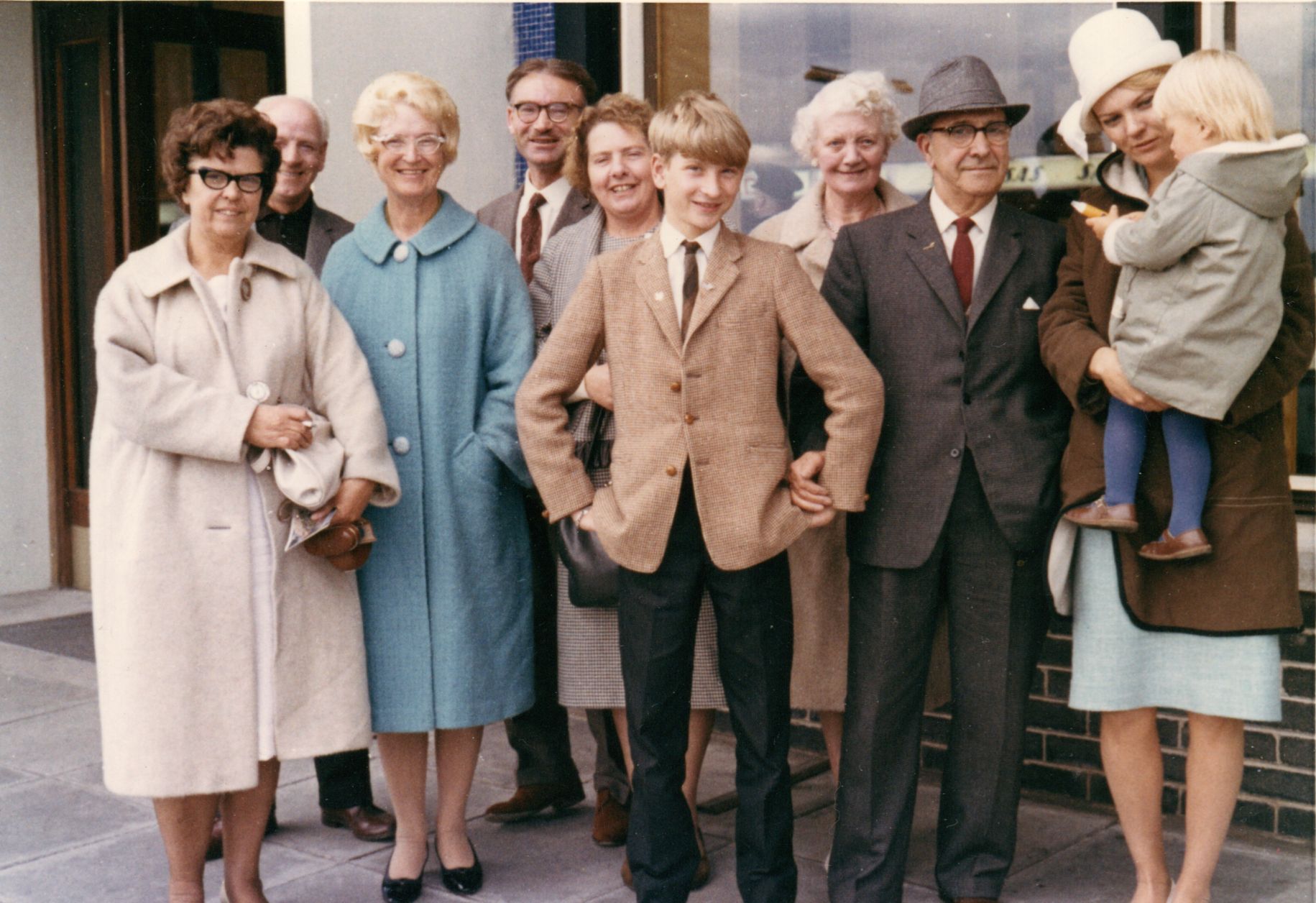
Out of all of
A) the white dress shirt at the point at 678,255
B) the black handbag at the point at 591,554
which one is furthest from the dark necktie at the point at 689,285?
the black handbag at the point at 591,554

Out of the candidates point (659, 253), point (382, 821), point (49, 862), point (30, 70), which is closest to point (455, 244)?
point (659, 253)

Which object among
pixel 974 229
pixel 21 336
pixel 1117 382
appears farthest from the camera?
pixel 21 336

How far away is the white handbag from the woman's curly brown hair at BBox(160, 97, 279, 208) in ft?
2.20

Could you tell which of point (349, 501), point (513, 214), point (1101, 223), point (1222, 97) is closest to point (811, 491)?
point (1101, 223)

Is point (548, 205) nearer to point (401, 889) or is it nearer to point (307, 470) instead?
point (307, 470)

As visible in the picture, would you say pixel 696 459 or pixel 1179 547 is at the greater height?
pixel 696 459

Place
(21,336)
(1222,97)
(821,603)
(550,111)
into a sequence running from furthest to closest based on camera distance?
(21,336) → (550,111) → (821,603) → (1222,97)

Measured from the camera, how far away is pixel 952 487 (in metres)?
3.47

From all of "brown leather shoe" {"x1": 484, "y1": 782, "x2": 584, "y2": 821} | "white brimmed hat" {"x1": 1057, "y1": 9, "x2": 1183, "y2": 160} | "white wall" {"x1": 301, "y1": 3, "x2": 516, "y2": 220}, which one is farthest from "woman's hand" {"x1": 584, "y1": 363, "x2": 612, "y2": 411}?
"white wall" {"x1": 301, "y1": 3, "x2": 516, "y2": 220}

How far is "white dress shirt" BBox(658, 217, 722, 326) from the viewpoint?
3463mm

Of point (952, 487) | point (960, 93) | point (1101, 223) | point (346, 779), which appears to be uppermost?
point (960, 93)

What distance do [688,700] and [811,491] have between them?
0.63 m

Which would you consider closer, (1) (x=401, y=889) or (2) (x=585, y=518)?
(2) (x=585, y=518)

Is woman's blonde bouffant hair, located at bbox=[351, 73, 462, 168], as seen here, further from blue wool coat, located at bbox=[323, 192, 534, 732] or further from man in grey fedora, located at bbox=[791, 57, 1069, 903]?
man in grey fedora, located at bbox=[791, 57, 1069, 903]
